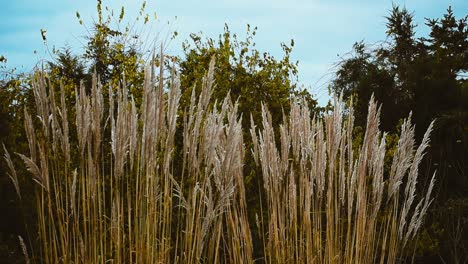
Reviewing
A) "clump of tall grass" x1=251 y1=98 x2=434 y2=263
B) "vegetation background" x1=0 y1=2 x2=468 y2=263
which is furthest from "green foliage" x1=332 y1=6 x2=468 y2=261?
"clump of tall grass" x1=251 y1=98 x2=434 y2=263

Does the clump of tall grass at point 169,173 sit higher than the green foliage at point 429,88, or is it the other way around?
the green foliage at point 429,88

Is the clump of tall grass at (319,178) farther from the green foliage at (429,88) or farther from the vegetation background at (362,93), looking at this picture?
the green foliage at (429,88)

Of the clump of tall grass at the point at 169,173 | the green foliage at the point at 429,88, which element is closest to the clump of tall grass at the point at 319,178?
the clump of tall grass at the point at 169,173

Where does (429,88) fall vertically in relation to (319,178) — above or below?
above

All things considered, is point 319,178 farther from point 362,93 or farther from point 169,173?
point 362,93

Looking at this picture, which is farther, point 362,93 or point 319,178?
point 362,93

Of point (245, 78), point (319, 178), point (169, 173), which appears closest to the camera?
point (169, 173)

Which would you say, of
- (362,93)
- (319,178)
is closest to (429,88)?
(362,93)

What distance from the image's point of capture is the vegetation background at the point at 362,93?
5.87 meters

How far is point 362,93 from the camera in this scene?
29.6 feet

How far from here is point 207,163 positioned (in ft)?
8.46

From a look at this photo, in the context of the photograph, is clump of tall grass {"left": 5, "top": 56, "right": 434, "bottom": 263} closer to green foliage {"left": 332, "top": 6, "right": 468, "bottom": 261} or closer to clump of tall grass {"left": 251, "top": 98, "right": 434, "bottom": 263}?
clump of tall grass {"left": 251, "top": 98, "right": 434, "bottom": 263}

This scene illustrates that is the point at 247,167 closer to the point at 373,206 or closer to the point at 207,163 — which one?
the point at 373,206

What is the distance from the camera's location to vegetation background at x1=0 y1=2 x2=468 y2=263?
5871mm
